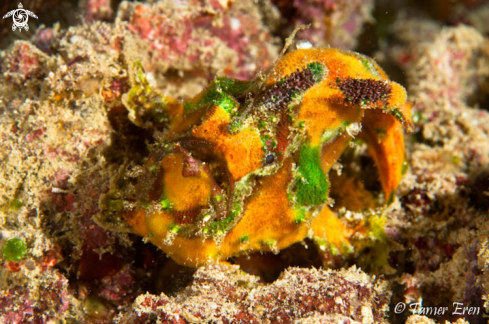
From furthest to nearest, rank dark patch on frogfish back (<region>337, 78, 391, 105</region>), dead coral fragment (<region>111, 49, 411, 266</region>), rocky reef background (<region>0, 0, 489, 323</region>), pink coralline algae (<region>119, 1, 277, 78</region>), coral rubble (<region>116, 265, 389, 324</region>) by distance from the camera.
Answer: pink coralline algae (<region>119, 1, 277, 78</region>) → dark patch on frogfish back (<region>337, 78, 391, 105</region>) → rocky reef background (<region>0, 0, 489, 323</region>) → dead coral fragment (<region>111, 49, 411, 266</region>) → coral rubble (<region>116, 265, 389, 324</region>)

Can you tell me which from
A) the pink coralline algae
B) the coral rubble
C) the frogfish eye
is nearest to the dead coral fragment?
the frogfish eye

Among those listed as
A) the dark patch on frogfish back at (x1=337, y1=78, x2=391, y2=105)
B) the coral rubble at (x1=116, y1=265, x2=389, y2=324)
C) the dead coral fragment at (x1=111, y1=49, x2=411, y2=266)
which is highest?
the dark patch on frogfish back at (x1=337, y1=78, x2=391, y2=105)

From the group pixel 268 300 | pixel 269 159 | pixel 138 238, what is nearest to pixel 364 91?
pixel 269 159

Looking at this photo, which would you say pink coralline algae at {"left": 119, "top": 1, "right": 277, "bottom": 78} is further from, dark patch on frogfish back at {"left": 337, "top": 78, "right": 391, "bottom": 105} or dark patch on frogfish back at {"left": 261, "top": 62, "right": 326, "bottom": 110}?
dark patch on frogfish back at {"left": 337, "top": 78, "right": 391, "bottom": 105}

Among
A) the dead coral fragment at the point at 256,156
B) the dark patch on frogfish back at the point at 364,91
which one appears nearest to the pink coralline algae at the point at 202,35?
the dead coral fragment at the point at 256,156

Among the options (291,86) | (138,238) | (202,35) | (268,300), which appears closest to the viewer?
(268,300)

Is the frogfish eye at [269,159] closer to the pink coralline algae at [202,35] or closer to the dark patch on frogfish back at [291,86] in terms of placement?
the dark patch on frogfish back at [291,86]

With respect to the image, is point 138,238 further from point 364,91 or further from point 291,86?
point 364,91
